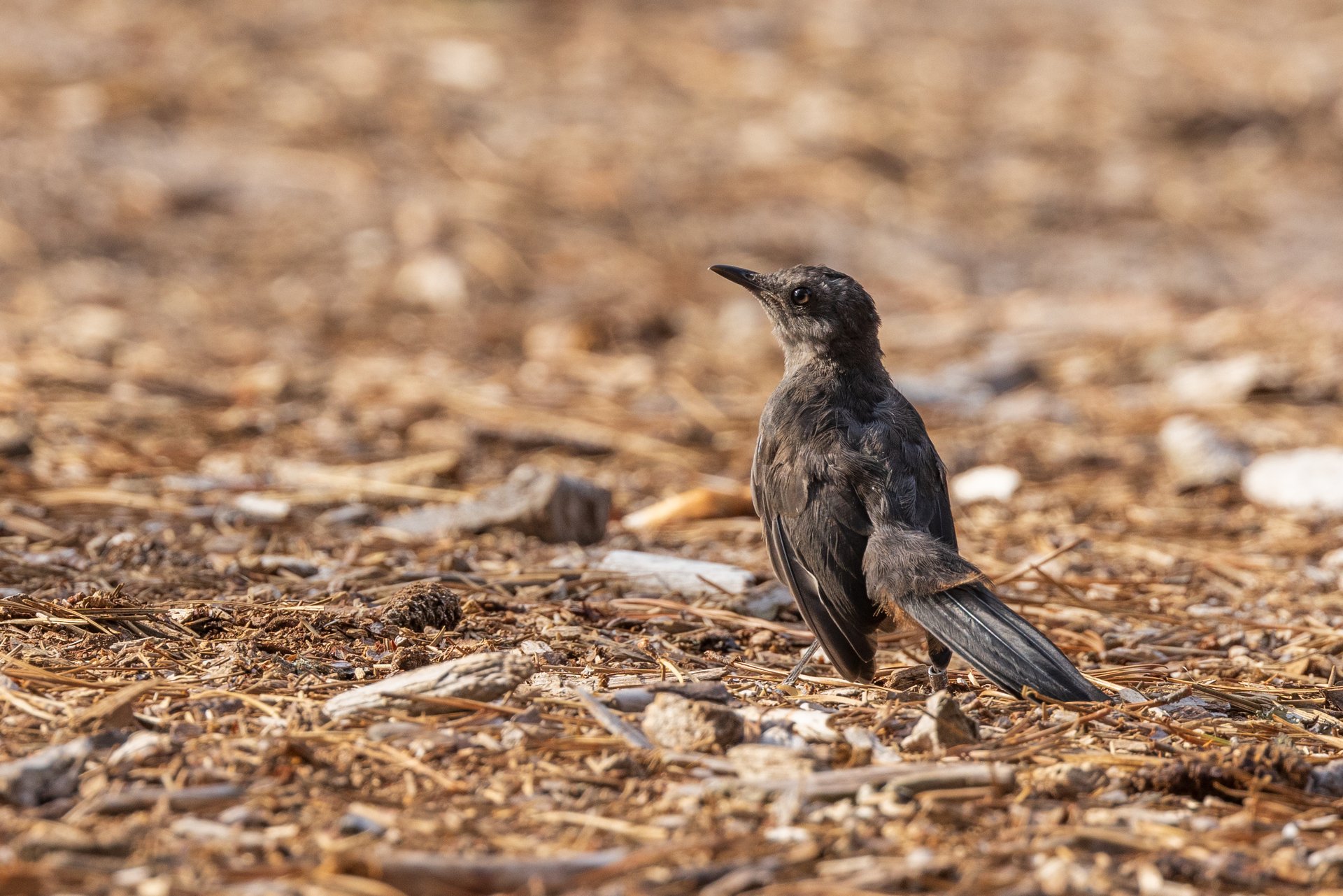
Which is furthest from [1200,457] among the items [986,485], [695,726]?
[695,726]

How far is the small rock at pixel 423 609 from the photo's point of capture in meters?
3.77

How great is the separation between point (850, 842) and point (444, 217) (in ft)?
27.8

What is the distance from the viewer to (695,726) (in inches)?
114

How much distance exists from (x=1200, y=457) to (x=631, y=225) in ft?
17.9

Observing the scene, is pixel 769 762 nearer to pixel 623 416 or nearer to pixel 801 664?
pixel 801 664

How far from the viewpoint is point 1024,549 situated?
17.8 feet

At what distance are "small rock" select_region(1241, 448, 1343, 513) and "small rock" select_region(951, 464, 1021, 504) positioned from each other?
1.04m

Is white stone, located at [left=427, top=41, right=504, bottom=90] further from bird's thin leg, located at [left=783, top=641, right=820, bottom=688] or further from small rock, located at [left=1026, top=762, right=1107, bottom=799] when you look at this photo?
small rock, located at [left=1026, top=762, right=1107, bottom=799]

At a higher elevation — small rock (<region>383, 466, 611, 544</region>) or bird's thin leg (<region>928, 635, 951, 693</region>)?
small rock (<region>383, 466, 611, 544</region>)

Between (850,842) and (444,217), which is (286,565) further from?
(444,217)

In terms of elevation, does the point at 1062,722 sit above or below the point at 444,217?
below

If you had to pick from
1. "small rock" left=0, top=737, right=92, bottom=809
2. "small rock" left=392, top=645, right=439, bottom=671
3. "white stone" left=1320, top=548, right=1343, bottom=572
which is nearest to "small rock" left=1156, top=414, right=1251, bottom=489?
"white stone" left=1320, top=548, right=1343, bottom=572

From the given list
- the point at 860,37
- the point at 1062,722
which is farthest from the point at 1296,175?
the point at 1062,722

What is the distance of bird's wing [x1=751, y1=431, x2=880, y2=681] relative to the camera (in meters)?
3.74
